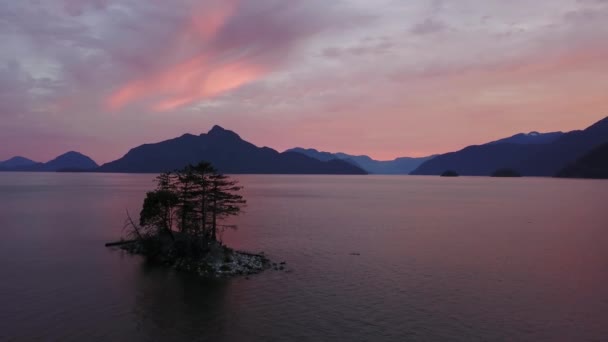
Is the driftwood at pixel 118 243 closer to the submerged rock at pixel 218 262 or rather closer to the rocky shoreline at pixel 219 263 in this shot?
the submerged rock at pixel 218 262

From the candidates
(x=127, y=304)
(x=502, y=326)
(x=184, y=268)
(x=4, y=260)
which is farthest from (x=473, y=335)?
(x=4, y=260)

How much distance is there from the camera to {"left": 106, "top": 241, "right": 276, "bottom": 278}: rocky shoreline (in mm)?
55031

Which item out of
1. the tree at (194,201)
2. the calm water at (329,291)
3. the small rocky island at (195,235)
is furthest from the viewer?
the tree at (194,201)

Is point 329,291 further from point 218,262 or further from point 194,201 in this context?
point 194,201

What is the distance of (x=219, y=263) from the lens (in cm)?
5728

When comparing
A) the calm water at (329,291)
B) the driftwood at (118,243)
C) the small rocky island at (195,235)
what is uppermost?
the small rocky island at (195,235)

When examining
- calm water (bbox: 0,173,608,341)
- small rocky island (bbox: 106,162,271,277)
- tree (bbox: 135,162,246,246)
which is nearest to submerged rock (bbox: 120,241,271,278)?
small rocky island (bbox: 106,162,271,277)

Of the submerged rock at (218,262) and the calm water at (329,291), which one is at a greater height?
the submerged rock at (218,262)

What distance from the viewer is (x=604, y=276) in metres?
55.5

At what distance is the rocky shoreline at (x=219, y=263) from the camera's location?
55.0 m

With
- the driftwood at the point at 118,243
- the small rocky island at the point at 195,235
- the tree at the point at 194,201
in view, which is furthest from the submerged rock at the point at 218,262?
the driftwood at the point at 118,243

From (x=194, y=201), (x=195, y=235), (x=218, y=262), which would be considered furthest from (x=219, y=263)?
(x=194, y=201)

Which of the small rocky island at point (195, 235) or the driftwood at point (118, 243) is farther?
the driftwood at point (118, 243)

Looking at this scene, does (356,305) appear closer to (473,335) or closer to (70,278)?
(473,335)
